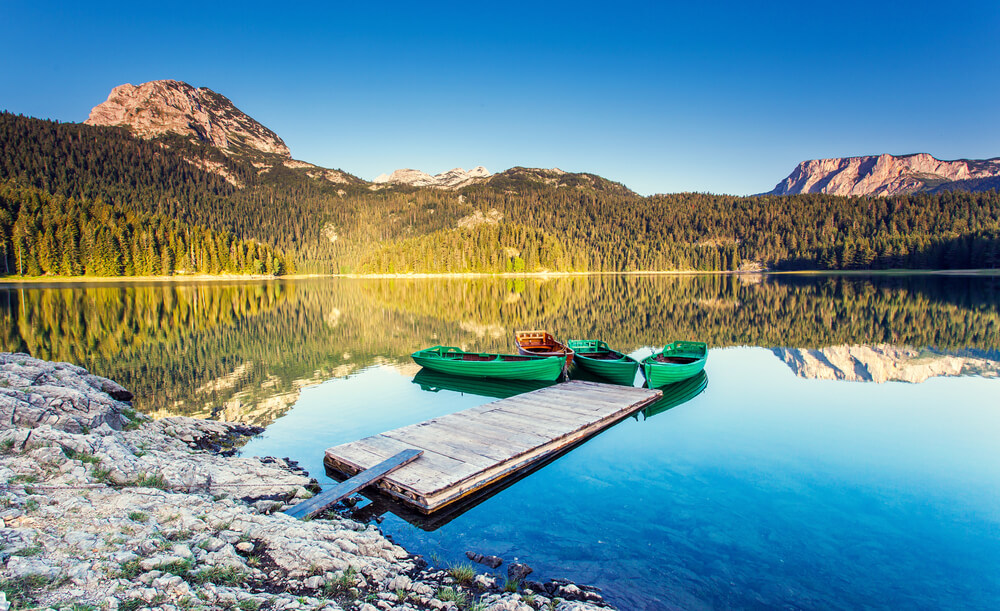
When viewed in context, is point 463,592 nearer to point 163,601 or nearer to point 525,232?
point 163,601

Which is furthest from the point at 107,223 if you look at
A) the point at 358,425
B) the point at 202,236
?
the point at 358,425

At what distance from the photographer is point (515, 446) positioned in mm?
12516

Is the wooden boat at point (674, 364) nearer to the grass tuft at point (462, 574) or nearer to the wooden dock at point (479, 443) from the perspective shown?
the wooden dock at point (479, 443)

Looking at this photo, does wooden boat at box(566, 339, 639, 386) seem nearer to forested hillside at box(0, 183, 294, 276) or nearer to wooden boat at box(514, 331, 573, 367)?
wooden boat at box(514, 331, 573, 367)

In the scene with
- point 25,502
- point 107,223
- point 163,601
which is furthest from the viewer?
point 107,223

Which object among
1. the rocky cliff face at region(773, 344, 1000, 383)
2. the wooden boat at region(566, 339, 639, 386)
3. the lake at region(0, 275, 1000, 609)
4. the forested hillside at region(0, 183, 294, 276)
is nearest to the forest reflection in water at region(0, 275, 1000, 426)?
the rocky cliff face at region(773, 344, 1000, 383)

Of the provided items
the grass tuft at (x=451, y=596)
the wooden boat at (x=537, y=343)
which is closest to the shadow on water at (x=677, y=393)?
the wooden boat at (x=537, y=343)

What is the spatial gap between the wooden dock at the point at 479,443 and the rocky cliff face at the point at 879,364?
1147 centimetres

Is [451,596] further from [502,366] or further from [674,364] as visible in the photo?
[674,364]

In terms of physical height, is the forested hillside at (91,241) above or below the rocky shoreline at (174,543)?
above

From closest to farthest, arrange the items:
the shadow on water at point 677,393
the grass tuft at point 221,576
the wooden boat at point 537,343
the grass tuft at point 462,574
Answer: the grass tuft at point 221,576, the grass tuft at point 462,574, the shadow on water at point 677,393, the wooden boat at point 537,343

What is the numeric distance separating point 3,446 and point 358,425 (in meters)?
8.99

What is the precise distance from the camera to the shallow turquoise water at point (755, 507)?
7836mm

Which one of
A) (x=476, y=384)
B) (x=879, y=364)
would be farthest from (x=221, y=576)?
(x=879, y=364)
